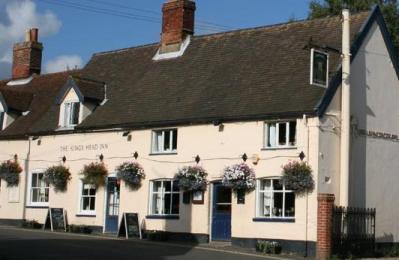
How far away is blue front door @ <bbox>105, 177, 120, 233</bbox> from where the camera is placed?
29391 millimetres

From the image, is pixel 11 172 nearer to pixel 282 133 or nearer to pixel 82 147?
pixel 82 147

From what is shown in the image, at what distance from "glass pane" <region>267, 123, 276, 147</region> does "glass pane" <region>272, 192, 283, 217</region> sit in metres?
1.70

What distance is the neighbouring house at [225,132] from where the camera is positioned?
79.3ft

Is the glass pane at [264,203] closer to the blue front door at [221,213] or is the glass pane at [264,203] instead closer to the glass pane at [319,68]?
the blue front door at [221,213]

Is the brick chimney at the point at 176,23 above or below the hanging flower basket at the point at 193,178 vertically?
above

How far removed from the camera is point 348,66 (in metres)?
24.3

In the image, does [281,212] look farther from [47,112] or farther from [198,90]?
[47,112]

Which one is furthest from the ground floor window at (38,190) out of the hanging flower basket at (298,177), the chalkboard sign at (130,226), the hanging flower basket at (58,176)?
the hanging flower basket at (298,177)

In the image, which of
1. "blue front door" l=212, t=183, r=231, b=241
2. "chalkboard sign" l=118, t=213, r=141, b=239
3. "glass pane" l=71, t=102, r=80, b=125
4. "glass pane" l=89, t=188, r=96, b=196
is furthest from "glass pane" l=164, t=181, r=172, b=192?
"glass pane" l=71, t=102, r=80, b=125

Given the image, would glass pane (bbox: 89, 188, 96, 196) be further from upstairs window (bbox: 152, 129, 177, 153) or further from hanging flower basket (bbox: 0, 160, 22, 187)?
hanging flower basket (bbox: 0, 160, 22, 187)

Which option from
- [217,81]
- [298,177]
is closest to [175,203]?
[217,81]

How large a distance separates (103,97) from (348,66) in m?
12.0

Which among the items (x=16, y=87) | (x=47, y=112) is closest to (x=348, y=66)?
(x=47, y=112)

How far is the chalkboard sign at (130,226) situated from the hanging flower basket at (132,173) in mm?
1322
